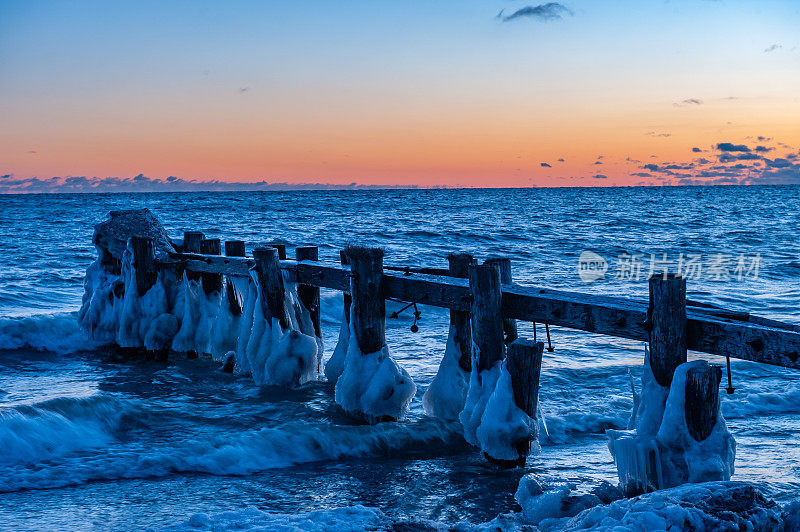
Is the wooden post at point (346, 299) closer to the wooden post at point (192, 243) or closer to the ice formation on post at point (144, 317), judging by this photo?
the wooden post at point (192, 243)

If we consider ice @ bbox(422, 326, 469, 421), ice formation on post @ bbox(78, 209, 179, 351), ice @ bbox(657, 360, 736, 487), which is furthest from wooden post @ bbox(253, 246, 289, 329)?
ice @ bbox(657, 360, 736, 487)

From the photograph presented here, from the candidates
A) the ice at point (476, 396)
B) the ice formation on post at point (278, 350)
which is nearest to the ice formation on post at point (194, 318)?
the ice formation on post at point (278, 350)

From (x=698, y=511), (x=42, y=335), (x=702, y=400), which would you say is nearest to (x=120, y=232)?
(x=42, y=335)

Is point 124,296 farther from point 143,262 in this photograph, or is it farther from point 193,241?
point 193,241

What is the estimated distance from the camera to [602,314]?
539cm

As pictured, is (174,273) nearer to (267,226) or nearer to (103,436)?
(103,436)

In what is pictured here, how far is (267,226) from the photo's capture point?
160 feet

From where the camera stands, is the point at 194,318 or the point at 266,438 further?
the point at 194,318

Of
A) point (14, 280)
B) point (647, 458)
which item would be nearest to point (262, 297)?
point (647, 458)

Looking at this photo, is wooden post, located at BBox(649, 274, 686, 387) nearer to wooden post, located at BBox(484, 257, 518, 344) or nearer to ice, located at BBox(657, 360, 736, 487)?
ice, located at BBox(657, 360, 736, 487)

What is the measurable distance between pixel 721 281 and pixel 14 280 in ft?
70.9

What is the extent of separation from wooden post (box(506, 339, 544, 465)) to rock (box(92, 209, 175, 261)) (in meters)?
6.89

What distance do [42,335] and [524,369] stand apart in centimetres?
1013

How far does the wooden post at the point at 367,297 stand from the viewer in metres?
7.23
